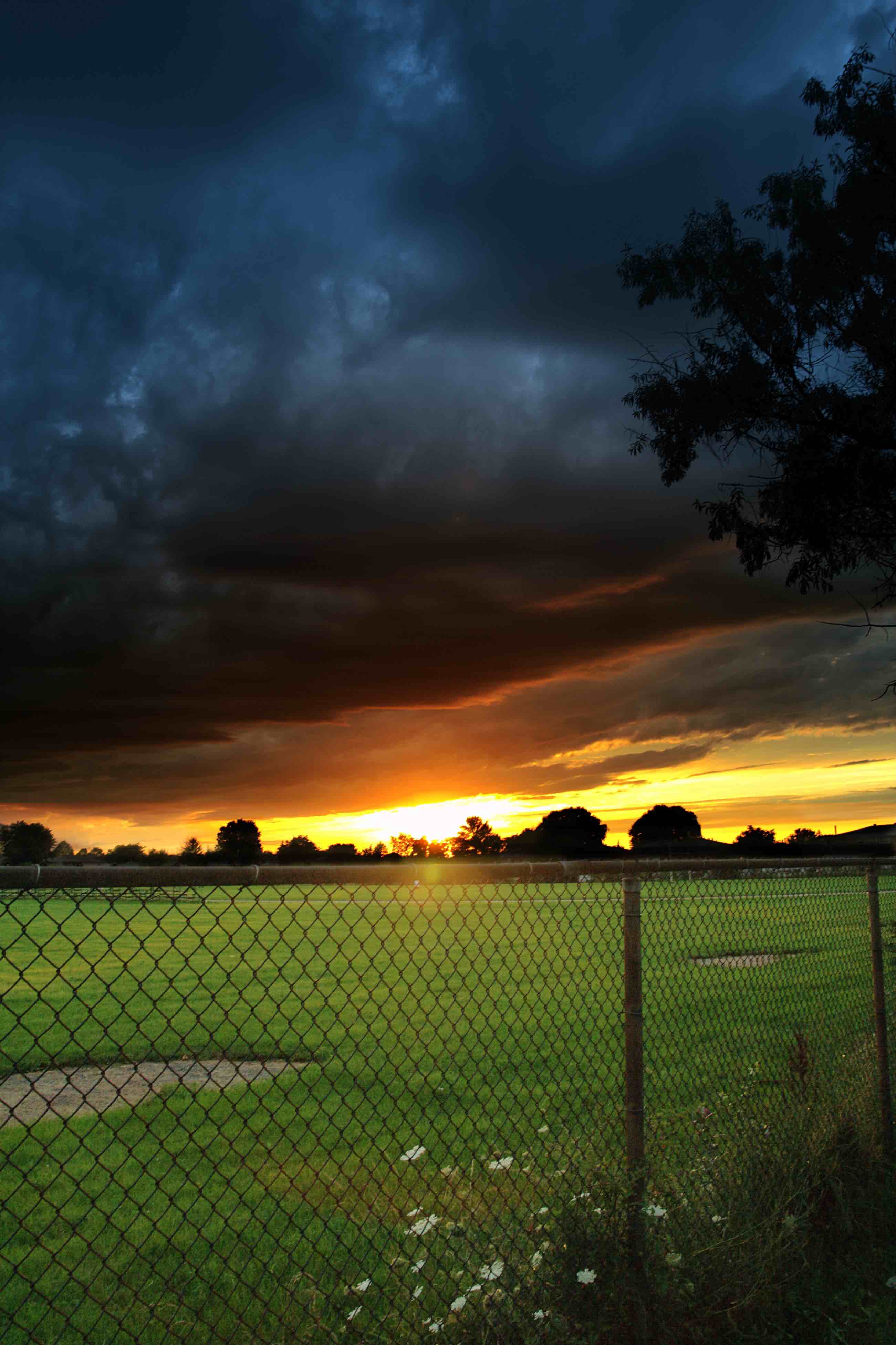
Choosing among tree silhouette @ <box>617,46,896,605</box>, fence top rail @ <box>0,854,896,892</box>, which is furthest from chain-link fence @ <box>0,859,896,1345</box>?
tree silhouette @ <box>617,46,896,605</box>

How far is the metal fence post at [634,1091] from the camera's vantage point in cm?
334

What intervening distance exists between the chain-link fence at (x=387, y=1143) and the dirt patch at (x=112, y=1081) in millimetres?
46

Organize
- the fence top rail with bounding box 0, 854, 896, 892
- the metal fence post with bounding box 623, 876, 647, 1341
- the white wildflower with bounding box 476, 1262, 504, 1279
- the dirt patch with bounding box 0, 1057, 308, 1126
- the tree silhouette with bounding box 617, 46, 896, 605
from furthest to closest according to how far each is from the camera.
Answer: the tree silhouette with bounding box 617, 46, 896, 605 < the dirt patch with bounding box 0, 1057, 308, 1126 < the metal fence post with bounding box 623, 876, 647, 1341 < the white wildflower with bounding box 476, 1262, 504, 1279 < the fence top rail with bounding box 0, 854, 896, 892

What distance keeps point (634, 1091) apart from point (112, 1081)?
13.9ft

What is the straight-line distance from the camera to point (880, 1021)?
510cm

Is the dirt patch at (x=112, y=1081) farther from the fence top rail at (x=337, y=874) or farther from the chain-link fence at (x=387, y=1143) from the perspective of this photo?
the fence top rail at (x=337, y=874)

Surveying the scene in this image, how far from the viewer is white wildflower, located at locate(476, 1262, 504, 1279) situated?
3010 millimetres

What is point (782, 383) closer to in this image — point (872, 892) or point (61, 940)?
point (872, 892)

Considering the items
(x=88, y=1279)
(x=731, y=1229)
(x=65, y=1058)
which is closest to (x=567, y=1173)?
(x=731, y=1229)

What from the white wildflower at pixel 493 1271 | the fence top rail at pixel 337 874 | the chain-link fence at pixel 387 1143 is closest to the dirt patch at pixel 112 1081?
the chain-link fence at pixel 387 1143

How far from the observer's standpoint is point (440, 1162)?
509cm

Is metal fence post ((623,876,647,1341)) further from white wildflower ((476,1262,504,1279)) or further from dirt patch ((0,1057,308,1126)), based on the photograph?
dirt patch ((0,1057,308,1126))

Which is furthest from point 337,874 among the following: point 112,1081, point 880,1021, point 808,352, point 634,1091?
point 808,352

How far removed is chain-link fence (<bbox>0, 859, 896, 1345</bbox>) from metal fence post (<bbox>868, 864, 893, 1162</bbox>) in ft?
0.07
